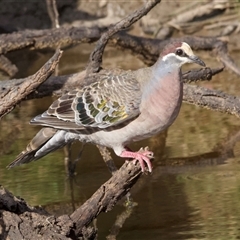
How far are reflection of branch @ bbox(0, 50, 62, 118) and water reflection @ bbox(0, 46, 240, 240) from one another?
3.43 feet

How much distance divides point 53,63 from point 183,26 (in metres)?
5.62

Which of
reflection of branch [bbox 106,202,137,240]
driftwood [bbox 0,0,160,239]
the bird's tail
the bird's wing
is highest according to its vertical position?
the bird's wing

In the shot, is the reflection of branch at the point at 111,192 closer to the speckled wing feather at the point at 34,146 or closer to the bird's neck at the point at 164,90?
the bird's neck at the point at 164,90

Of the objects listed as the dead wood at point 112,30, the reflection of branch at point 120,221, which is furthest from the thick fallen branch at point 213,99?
the reflection of branch at point 120,221

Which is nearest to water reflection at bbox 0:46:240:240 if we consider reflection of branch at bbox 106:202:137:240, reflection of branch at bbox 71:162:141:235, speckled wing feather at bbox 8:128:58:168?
reflection of branch at bbox 106:202:137:240

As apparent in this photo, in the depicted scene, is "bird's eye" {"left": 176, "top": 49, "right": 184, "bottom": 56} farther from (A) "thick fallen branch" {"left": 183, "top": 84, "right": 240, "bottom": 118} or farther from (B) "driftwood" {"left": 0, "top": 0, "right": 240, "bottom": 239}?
(A) "thick fallen branch" {"left": 183, "top": 84, "right": 240, "bottom": 118}

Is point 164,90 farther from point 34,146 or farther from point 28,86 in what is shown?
point 34,146

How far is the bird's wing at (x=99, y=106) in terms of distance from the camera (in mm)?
5363

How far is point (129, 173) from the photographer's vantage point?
481 centimetres

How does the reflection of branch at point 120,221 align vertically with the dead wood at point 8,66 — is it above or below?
below

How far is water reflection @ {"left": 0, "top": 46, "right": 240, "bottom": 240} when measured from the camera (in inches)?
215

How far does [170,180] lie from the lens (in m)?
6.36

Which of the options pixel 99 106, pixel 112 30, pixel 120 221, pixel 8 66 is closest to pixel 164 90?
pixel 99 106

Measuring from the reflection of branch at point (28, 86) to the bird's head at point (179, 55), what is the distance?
658 mm
